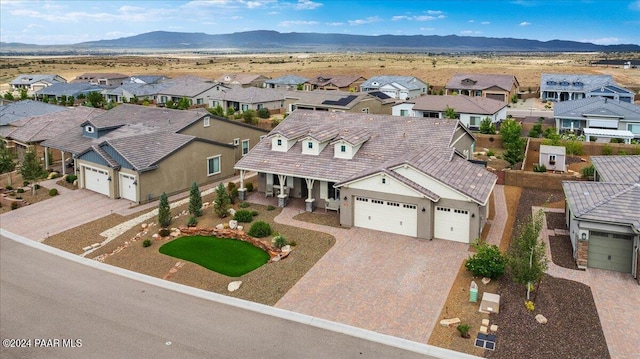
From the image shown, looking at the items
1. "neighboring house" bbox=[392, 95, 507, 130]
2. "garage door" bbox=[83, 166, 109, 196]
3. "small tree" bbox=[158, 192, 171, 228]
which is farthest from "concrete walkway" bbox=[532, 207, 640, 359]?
"neighboring house" bbox=[392, 95, 507, 130]

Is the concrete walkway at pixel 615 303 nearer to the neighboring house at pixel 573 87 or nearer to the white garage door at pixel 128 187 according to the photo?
the white garage door at pixel 128 187

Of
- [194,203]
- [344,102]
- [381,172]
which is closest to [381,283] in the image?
[381,172]

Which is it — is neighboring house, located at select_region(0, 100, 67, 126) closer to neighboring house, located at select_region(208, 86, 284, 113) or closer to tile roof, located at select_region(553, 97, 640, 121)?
neighboring house, located at select_region(208, 86, 284, 113)

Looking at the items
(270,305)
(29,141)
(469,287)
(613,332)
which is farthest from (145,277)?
(29,141)

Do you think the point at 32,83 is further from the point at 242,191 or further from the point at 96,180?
the point at 242,191

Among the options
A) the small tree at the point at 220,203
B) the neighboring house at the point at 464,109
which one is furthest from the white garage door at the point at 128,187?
the neighboring house at the point at 464,109

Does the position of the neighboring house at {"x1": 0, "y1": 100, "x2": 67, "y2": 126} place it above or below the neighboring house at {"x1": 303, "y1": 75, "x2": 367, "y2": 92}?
below
